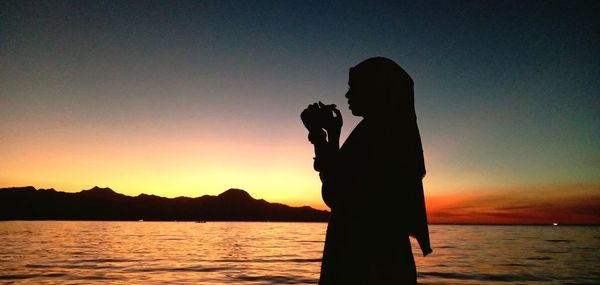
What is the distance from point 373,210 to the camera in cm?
184

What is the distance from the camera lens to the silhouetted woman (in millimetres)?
1821

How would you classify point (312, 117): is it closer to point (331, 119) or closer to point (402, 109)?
point (331, 119)

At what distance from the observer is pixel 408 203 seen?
189 centimetres

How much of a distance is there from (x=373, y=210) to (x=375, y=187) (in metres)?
0.11

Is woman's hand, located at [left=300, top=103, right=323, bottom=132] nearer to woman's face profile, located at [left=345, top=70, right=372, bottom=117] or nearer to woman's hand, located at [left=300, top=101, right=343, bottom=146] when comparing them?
woman's hand, located at [left=300, top=101, right=343, bottom=146]

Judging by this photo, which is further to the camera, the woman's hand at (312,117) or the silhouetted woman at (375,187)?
the woman's hand at (312,117)

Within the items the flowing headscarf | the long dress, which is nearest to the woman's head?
the flowing headscarf

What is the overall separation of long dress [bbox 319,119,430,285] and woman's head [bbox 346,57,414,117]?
0.15 m

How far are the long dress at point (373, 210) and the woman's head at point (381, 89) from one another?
146mm

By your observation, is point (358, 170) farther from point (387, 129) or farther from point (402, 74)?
point (402, 74)

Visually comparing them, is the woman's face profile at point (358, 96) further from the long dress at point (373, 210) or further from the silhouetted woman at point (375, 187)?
the long dress at point (373, 210)

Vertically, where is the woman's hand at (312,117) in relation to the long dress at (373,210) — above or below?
above

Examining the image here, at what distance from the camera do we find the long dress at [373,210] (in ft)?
5.94

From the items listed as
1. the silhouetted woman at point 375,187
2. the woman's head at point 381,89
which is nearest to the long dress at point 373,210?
the silhouetted woman at point 375,187
